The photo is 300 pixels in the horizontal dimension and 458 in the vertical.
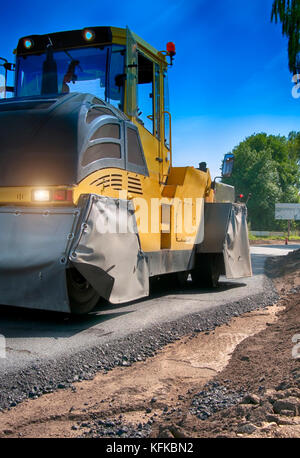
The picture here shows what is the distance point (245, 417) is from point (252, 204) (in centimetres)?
5123

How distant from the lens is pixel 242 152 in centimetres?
5428

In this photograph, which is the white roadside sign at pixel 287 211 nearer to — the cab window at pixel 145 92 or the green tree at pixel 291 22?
the green tree at pixel 291 22

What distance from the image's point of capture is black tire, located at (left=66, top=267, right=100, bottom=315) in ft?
15.2

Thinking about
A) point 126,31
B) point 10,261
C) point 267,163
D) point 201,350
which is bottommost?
point 201,350

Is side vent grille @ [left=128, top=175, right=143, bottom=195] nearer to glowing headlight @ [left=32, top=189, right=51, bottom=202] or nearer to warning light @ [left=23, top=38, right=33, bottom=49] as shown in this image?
glowing headlight @ [left=32, top=189, right=51, bottom=202]

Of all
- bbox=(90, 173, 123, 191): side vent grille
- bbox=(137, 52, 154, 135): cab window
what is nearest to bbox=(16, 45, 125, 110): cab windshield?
bbox=(137, 52, 154, 135): cab window

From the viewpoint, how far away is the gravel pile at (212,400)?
9.10 ft

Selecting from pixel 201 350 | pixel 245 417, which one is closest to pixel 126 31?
pixel 201 350

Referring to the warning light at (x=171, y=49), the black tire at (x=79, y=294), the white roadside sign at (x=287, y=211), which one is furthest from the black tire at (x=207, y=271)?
the white roadside sign at (x=287, y=211)

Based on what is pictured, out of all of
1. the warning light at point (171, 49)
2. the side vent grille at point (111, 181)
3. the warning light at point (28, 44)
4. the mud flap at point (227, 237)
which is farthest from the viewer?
the mud flap at point (227, 237)

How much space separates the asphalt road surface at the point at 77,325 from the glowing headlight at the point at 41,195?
1.29 metres

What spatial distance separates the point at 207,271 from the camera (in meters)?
7.71

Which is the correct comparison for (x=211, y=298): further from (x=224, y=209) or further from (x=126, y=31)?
(x=126, y=31)

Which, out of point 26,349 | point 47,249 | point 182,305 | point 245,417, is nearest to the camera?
point 245,417
